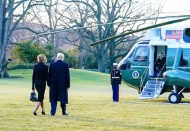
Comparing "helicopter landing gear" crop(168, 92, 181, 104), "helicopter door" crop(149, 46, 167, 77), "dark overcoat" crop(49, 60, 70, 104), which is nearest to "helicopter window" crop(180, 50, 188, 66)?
"helicopter door" crop(149, 46, 167, 77)

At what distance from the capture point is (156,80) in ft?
76.6

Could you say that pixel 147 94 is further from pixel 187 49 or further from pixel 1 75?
pixel 1 75

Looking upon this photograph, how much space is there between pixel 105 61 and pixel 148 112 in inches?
2169

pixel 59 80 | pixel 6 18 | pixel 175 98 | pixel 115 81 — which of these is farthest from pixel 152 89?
pixel 6 18

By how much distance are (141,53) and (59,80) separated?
8.99m

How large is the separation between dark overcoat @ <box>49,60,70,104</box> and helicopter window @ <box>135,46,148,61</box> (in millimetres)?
8778

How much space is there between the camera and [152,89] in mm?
22891

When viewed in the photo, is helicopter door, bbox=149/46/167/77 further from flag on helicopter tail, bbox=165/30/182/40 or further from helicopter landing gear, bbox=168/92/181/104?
helicopter landing gear, bbox=168/92/181/104

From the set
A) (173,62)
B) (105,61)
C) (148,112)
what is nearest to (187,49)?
(173,62)

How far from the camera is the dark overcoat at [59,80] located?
1553cm

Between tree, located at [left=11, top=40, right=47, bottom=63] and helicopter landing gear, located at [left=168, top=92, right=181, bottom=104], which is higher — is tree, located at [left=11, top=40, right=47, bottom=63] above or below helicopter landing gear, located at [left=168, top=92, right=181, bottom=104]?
above

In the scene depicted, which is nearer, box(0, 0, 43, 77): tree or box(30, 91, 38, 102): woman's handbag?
box(30, 91, 38, 102): woman's handbag

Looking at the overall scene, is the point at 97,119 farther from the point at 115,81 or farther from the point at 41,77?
the point at 115,81

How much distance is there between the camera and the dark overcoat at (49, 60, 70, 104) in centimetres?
1553
